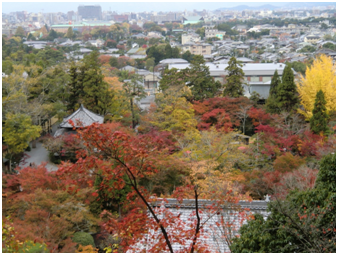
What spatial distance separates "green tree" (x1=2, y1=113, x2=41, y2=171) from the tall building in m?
94.4

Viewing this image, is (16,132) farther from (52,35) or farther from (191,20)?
(191,20)

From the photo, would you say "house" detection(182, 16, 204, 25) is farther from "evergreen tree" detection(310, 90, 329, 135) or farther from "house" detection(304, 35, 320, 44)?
"evergreen tree" detection(310, 90, 329, 135)

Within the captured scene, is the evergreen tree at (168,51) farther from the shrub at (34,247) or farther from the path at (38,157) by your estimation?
the shrub at (34,247)

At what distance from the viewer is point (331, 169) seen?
197 inches

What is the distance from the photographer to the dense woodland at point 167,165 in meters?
4.69

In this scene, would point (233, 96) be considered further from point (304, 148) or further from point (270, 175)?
point (270, 175)

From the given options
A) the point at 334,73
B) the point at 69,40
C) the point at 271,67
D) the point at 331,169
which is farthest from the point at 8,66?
the point at 69,40

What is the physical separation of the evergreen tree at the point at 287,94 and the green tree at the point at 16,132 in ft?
38.0

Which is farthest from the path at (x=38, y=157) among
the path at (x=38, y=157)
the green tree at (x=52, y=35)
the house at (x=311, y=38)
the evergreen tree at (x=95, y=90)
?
the green tree at (x=52, y=35)

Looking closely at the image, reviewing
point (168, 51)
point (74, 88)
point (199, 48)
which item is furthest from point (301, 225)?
point (199, 48)

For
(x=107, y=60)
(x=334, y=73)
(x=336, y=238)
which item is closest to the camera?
A: (x=336, y=238)

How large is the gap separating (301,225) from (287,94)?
1378 centimetres

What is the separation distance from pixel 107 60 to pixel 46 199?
37119 millimetres

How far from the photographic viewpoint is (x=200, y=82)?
19.9 m
